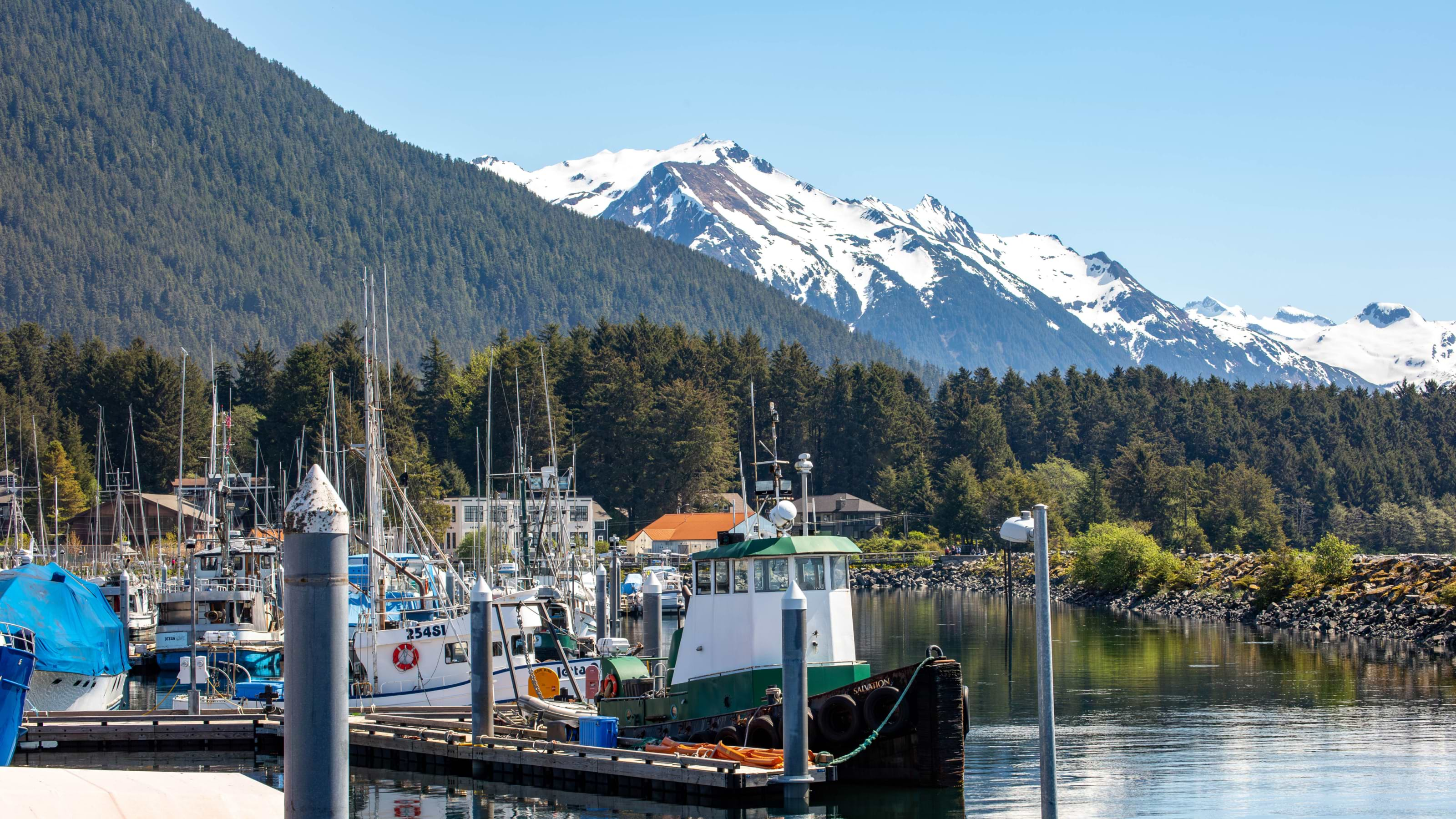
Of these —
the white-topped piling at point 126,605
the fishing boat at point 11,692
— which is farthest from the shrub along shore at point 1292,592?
the fishing boat at point 11,692

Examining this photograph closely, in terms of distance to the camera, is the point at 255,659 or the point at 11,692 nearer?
the point at 11,692

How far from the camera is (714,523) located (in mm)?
110875

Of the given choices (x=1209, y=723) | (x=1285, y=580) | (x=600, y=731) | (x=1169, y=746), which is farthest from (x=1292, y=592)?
(x=600, y=731)

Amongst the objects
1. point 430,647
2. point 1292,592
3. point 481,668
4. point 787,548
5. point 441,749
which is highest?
point 787,548

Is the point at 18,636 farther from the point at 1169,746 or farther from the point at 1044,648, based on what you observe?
the point at 1169,746

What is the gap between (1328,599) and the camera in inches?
2416

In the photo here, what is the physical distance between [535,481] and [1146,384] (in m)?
117

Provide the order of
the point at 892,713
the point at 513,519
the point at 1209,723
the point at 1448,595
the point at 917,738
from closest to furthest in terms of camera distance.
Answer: the point at 892,713
the point at 917,738
the point at 1209,723
the point at 1448,595
the point at 513,519

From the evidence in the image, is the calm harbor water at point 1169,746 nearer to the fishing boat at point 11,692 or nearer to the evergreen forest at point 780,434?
the fishing boat at point 11,692

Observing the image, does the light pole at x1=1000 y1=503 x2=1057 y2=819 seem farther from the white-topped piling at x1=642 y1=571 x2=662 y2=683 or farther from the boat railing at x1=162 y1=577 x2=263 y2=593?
the boat railing at x1=162 y1=577 x2=263 y2=593

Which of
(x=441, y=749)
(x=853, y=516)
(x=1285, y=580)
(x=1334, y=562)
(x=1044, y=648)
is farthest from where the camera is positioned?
(x=853, y=516)

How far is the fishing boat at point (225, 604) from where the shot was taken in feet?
156

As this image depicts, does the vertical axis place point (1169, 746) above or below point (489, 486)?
below

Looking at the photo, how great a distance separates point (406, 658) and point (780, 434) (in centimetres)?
9376
